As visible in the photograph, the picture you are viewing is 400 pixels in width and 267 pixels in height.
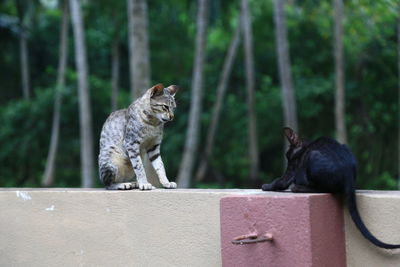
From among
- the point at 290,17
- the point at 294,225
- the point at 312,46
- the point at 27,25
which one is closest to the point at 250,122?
the point at 312,46

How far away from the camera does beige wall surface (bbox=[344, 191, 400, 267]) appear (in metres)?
Answer: 3.68

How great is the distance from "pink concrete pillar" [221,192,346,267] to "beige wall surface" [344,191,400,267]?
6 centimetres

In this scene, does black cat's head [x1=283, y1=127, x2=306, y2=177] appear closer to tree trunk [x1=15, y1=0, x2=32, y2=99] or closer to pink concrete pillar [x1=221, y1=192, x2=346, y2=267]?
pink concrete pillar [x1=221, y1=192, x2=346, y2=267]

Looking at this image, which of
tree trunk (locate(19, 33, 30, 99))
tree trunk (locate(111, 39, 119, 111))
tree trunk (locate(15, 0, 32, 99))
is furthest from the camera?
tree trunk (locate(19, 33, 30, 99))

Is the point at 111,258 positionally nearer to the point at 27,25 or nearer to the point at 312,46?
the point at 312,46

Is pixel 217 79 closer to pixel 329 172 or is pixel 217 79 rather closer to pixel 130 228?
pixel 130 228

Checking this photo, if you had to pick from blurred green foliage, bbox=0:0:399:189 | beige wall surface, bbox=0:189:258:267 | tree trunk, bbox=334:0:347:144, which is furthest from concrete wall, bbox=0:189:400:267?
blurred green foliage, bbox=0:0:399:189

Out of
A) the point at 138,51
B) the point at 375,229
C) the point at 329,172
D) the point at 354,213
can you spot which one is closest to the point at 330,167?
the point at 329,172

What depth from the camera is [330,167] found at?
3.86 m

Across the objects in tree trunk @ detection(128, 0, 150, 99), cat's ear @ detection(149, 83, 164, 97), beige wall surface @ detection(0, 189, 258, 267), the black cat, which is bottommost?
beige wall surface @ detection(0, 189, 258, 267)

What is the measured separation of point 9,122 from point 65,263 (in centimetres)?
1768

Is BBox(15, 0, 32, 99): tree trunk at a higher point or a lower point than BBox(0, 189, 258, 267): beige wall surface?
higher

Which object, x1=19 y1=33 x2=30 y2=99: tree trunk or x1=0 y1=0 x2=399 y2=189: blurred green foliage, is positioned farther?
x1=19 y1=33 x2=30 y2=99: tree trunk

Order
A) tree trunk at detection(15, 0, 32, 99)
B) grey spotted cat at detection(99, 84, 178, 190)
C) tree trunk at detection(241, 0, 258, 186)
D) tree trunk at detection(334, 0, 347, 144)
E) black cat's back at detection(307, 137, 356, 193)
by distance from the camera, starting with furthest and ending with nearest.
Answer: tree trunk at detection(15, 0, 32, 99), tree trunk at detection(241, 0, 258, 186), tree trunk at detection(334, 0, 347, 144), grey spotted cat at detection(99, 84, 178, 190), black cat's back at detection(307, 137, 356, 193)
